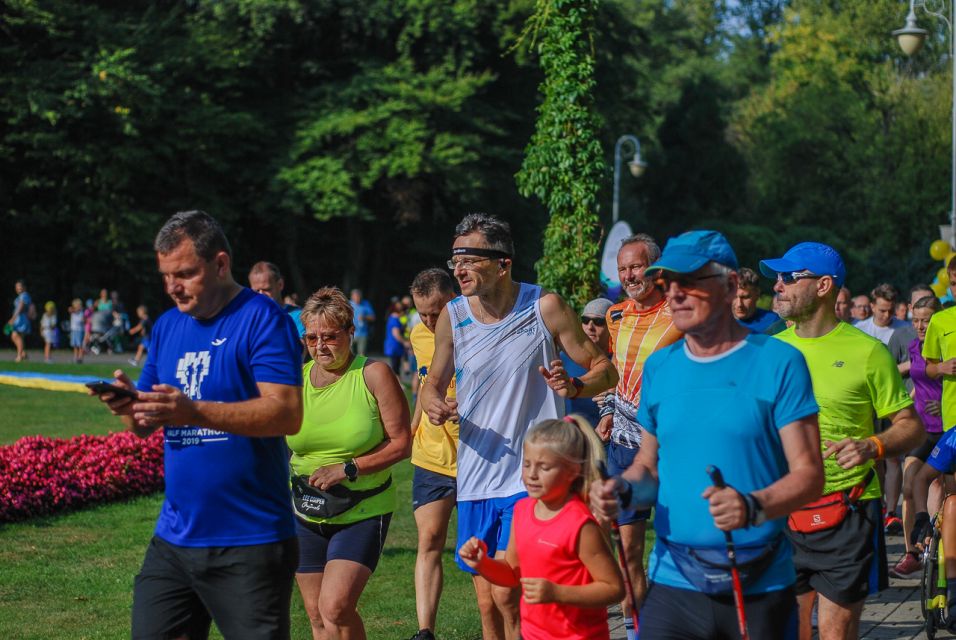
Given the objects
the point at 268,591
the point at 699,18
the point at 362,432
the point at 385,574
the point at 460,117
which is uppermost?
the point at 699,18

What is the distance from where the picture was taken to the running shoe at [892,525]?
37.8ft

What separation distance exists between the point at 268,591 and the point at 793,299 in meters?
2.75

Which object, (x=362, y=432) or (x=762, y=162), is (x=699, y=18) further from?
(x=362, y=432)

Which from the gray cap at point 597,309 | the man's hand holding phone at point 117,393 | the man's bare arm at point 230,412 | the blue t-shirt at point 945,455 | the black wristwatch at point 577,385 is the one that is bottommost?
the blue t-shirt at point 945,455

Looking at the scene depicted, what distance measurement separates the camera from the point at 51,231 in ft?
122

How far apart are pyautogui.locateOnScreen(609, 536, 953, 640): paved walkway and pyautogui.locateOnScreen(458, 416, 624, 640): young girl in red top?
3.09 meters

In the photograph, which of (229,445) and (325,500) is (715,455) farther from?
(325,500)

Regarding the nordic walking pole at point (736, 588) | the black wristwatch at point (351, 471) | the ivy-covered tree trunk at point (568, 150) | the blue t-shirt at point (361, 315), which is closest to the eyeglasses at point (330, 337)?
the black wristwatch at point (351, 471)

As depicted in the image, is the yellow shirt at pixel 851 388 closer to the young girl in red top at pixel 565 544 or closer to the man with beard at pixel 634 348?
the man with beard at pixel 634 348

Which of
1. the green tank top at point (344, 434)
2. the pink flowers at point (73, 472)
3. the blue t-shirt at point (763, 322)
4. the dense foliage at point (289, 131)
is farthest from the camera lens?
the dense foliage at point (289, 131)

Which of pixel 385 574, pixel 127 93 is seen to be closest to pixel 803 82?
pixel 127 93

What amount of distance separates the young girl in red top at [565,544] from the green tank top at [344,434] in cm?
152

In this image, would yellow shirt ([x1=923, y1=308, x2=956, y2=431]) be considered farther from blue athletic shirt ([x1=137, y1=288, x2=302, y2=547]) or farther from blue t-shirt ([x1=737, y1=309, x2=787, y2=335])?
blue athletic shirt ([x1=137, y1=288, x2=302, y2=547])

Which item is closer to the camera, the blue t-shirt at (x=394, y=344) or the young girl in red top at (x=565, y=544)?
the young girl in red top at (x=565, y=544)
